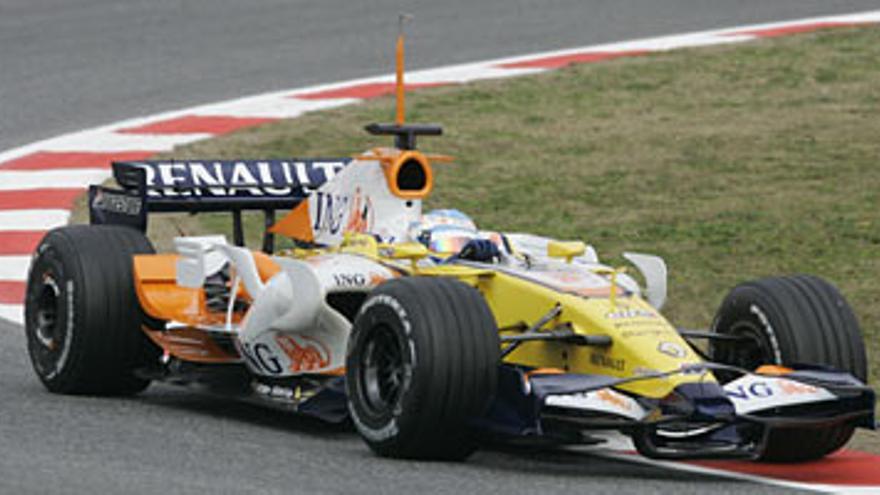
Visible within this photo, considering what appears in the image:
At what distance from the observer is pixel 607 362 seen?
26.3 ft

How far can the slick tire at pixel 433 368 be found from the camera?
768cm

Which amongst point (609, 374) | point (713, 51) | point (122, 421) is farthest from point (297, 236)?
point (713, 51)

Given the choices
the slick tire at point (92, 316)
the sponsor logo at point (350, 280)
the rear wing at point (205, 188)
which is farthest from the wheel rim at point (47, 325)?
the sponsor logo at point (350, 280)

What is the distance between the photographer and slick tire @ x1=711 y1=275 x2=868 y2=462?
8086 millimetres

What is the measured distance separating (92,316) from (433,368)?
217cm

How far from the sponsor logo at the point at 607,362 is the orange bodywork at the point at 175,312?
5.78 feet

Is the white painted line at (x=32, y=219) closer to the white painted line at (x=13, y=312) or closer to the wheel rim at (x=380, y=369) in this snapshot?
the white painted line at (x=13, y=312)

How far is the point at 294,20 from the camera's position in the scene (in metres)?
19.7

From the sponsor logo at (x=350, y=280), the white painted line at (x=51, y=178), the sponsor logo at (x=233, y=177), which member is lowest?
the white painted line at (x=51, y=178)

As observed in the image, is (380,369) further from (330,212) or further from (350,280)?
(330,212)

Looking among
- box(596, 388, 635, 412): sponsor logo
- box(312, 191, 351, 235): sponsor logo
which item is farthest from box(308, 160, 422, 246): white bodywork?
box(596, 388, 635, 412): sponsor logo

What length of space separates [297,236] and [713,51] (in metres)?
9.13

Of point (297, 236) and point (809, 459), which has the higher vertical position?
point (297, 236)

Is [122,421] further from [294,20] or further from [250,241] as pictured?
[294,20]
